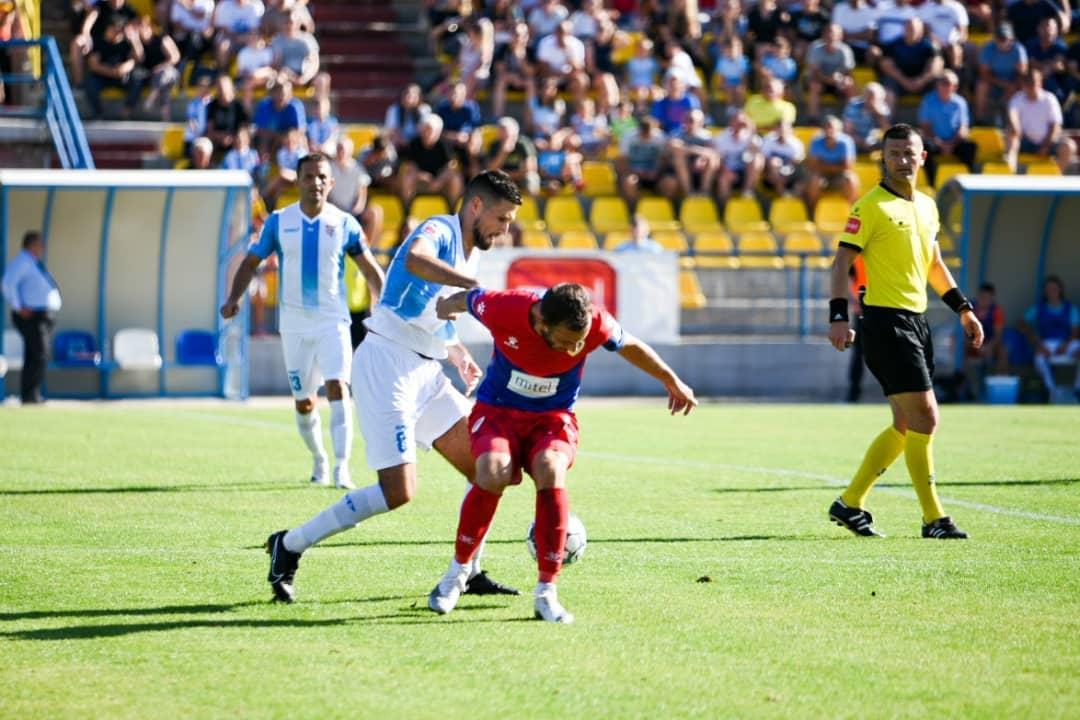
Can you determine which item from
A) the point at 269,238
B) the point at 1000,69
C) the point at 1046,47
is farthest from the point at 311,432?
the point at 1046,47

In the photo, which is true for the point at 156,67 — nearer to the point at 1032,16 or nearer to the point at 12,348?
the point at 12,348

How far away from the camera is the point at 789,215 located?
2486 centimetres

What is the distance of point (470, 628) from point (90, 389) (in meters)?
16.3

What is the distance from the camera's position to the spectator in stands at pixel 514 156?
77.6 ft

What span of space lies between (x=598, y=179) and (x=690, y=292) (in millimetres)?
2663

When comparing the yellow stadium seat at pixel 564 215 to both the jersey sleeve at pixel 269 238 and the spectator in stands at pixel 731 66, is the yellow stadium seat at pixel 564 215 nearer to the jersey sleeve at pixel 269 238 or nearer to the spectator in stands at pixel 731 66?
the spectator in stands at pixel 731 66

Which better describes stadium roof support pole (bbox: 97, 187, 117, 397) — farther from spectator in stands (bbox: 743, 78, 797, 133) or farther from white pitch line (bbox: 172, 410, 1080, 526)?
spectator in stands (bbox: 743, 78, 797, 133)

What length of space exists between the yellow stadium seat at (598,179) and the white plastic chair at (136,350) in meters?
6.82

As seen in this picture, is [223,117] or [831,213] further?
[831,213]

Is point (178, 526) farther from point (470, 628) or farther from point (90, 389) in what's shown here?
point (90, 389)

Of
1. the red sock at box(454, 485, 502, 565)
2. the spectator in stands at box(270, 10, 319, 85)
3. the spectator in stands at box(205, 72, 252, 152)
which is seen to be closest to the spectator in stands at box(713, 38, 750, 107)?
the spectator in stands at box(270, 10, 319, 85)

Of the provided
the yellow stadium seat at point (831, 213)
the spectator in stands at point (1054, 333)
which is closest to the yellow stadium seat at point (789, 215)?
the yellow stadium seat at point (831, 213)

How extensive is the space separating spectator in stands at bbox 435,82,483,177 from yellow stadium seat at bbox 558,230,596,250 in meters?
1.56

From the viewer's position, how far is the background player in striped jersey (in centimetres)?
733
